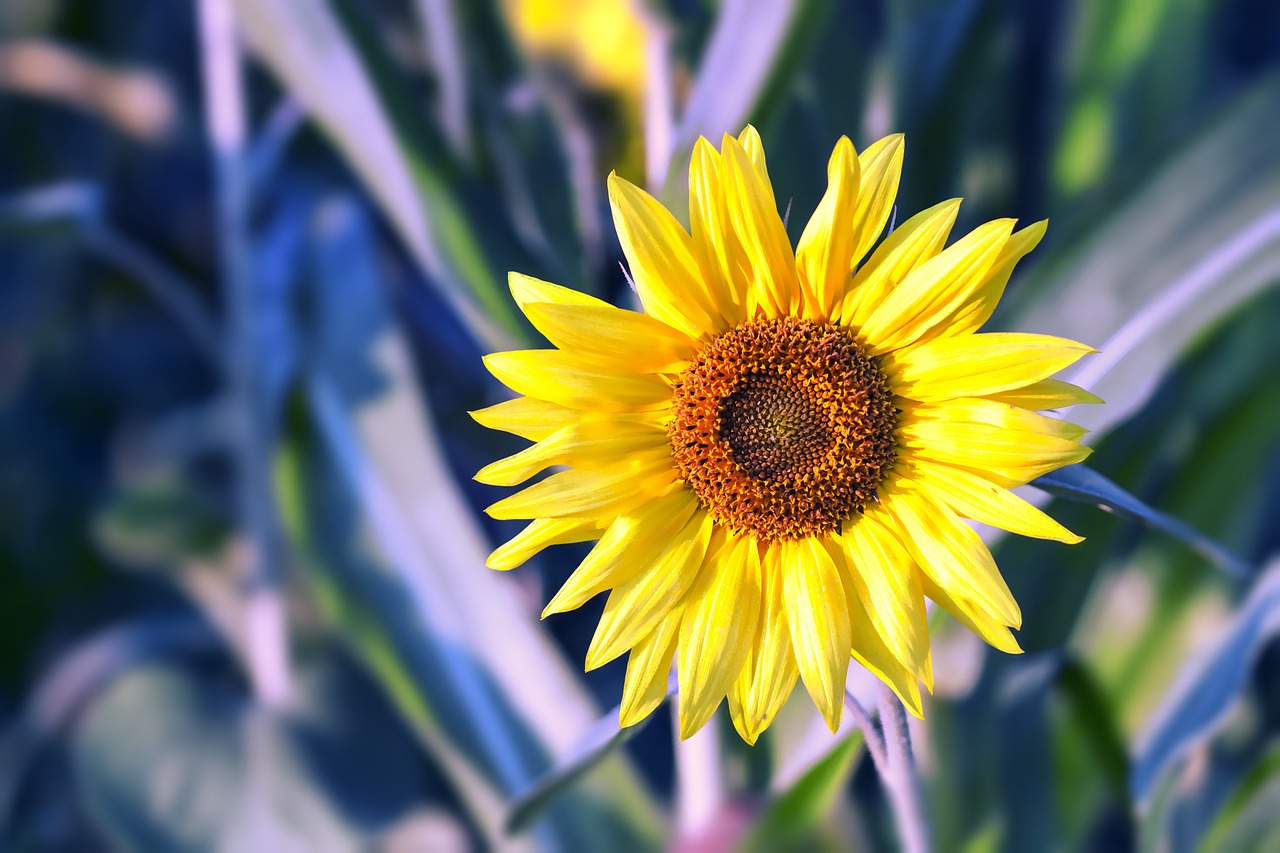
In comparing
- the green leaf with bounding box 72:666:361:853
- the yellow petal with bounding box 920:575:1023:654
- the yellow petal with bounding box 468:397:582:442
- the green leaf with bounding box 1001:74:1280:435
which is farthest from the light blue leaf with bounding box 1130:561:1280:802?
the green leaf with bounding box 72:666:361:853

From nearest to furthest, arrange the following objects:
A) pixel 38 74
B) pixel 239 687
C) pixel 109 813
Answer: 1. pixel 109 813
2. pixel 239 687
3. pixel 38 74

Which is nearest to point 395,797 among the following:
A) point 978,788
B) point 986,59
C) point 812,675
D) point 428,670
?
point 428,670

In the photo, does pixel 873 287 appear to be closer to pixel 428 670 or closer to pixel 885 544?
pixel 885 544

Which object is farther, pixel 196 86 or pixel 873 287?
pixel 196 86

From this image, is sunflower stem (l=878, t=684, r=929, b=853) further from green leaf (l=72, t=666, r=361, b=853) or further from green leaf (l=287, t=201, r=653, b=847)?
green leaf (l=72, t=666, r=361, b=853)

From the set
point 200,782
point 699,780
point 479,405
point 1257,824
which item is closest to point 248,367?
point 479,405
